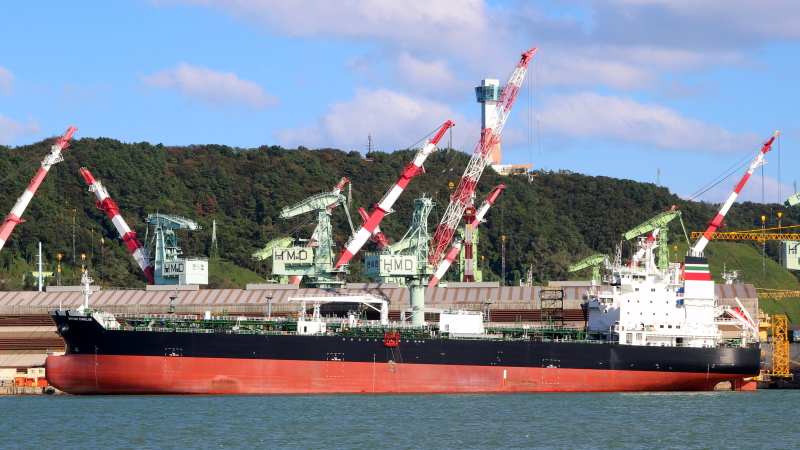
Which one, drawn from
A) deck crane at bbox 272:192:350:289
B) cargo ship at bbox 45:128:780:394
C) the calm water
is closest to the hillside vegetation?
deck crane at bbox 272:192:350:289

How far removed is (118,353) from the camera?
169ft

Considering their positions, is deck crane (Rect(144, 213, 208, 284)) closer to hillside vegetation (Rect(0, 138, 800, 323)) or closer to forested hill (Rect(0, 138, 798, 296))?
hillside vegetation (Rect(0, 138, 800, 323))

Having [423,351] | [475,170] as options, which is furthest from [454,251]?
[423,351]

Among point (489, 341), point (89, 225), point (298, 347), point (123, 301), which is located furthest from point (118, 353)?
point (89, 225)

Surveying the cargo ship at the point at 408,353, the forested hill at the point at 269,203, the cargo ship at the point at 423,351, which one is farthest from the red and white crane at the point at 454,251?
the cargo ship at the point at 408,353

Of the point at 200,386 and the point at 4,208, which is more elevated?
the point at 4,208

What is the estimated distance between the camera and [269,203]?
142625 mm

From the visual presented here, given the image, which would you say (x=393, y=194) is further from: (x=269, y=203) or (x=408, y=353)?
(x=269, y=203)

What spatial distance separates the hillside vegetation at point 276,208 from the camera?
119 metres

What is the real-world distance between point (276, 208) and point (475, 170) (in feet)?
187

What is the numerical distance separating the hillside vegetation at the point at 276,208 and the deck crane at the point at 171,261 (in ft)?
81.1

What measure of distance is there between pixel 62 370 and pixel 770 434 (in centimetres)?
3351

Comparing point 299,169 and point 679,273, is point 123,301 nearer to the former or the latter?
point 679,273

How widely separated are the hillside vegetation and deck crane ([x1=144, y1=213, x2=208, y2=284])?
24.7 metres
